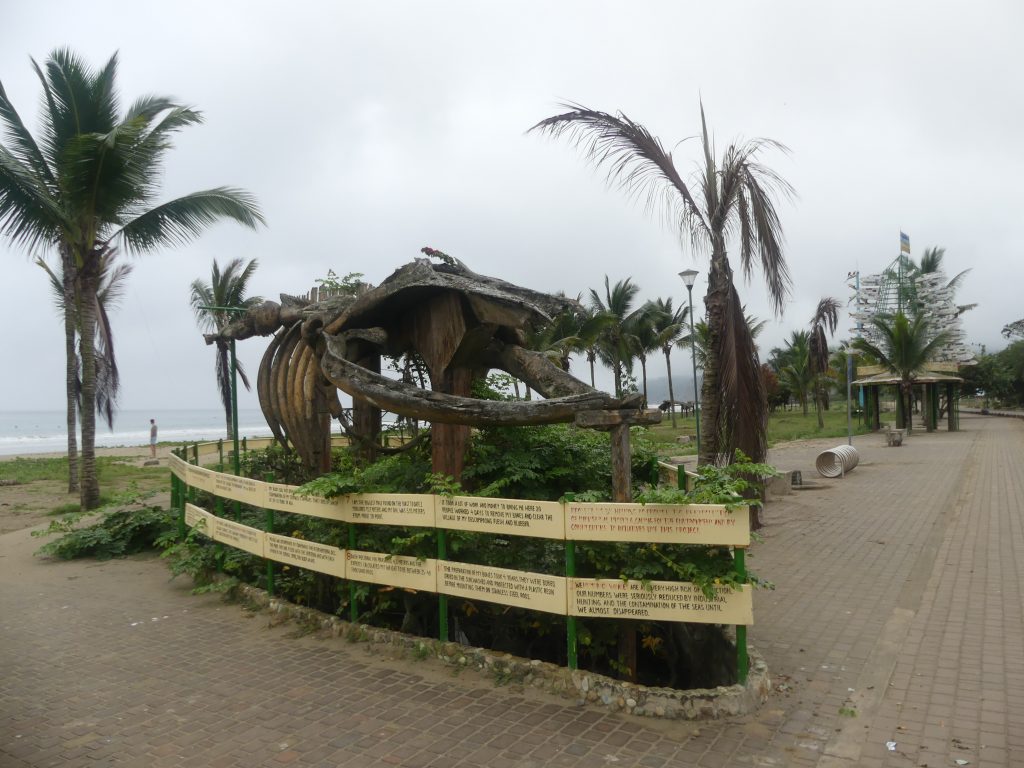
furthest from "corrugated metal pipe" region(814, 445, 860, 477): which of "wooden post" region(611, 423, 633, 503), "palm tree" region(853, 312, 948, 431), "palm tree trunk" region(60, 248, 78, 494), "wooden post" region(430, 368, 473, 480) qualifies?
"palm tree trunk" region(60, 248, 78, 494)

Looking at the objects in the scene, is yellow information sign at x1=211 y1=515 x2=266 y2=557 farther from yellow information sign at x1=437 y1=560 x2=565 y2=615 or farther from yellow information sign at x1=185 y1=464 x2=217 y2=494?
yellow information sign at x1=437 y1=560 x2=565 y2=615

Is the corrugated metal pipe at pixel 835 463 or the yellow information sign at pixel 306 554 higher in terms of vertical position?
the yellow information sign at pixel 306 554

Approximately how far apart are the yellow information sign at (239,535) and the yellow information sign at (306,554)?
155 mm

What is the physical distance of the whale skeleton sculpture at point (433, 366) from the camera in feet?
14.6

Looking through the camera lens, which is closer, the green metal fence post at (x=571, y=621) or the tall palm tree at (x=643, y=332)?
the green metal fence post at (x=571, y=621)

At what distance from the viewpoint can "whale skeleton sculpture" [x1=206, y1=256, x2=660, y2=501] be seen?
4.45 meters

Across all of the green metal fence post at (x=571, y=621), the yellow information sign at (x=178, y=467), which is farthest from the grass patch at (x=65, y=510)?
the green metal fence post at (x=571, y=621)

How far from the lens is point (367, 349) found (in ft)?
20.3

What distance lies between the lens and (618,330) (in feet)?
99.0

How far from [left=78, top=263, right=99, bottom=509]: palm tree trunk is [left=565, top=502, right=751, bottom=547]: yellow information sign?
10614 mm

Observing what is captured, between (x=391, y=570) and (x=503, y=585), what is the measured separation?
0.92m

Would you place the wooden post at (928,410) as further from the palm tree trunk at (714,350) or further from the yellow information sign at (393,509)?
the yellow information sign at (393,509)

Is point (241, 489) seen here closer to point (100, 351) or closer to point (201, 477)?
point (201, 477)

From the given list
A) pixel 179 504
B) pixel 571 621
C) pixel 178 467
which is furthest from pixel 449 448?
pixel 179 504
